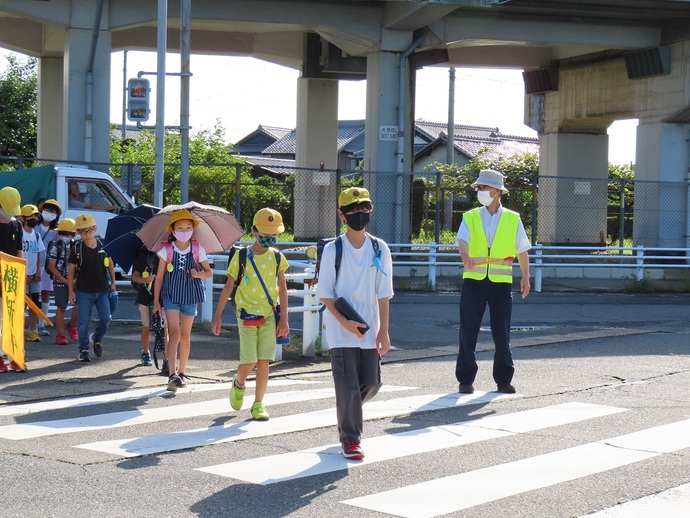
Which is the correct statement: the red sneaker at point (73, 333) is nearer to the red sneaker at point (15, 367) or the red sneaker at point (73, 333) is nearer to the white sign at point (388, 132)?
the red sneaker at point (15, 367)

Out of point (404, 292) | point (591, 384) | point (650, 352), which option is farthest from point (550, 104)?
point (591, 384)

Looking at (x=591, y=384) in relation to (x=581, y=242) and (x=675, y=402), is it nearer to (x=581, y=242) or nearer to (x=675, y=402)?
(x=675, y=402)

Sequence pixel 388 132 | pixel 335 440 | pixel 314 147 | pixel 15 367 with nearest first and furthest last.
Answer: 1. pixel 335 440
2. pixel 15 367
3. pixel 388 132
4. pixel 314 147

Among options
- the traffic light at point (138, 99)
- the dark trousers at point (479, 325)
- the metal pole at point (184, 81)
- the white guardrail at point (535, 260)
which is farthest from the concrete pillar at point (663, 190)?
the dark trousers at point (479, 325)

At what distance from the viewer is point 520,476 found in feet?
23.0

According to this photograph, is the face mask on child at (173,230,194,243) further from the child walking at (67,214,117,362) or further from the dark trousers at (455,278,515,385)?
the dark trousers at (455,278,515,385)

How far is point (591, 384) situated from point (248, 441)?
4.31 metres

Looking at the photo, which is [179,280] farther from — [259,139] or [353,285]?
[259,139]

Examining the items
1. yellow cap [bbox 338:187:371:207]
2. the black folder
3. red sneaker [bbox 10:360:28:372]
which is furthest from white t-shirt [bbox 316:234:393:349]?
red sneaker [bbox 10:360:28:372]

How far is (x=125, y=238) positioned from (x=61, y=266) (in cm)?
211

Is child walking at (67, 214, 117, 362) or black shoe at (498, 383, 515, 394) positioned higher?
child walking at (67, 214, 117, 362)

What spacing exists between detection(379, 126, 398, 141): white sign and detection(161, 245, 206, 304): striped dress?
1668cm

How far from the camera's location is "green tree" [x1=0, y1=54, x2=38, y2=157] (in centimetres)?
4753

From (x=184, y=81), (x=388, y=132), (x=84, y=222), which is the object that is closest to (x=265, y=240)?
(x=84, y=222)
